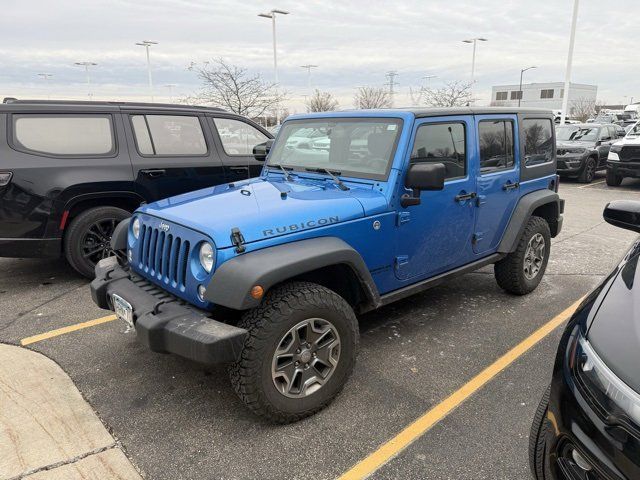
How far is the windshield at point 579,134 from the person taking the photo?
48.8 feet

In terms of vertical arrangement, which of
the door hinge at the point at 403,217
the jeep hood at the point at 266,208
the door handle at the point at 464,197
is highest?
the jeep hood at the point at 266,208

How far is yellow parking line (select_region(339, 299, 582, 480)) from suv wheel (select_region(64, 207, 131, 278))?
3485 mm

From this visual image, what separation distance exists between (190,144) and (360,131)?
9.46ft

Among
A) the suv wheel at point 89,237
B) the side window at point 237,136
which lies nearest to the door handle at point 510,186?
the side window at point 237,136

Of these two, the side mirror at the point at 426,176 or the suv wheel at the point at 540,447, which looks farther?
the side mirror at the point at 426,176

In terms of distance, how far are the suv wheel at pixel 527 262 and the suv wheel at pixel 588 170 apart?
1068 centimetres

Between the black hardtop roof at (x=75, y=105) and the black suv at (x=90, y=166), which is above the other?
the black hardtop roof at (x=75, y=105)

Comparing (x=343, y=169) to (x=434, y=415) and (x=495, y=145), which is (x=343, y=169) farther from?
(x=434, y=415)

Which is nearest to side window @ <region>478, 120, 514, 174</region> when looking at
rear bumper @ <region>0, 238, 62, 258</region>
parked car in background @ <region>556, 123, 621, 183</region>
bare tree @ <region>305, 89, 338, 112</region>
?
rear bumper @ <region>0, 238, 62, 258</region>

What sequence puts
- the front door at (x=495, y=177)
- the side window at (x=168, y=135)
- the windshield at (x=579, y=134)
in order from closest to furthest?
the front door at (x=495, y=177)
the side window at (x=168, y=135)
the windshield at (x=579, y=134)

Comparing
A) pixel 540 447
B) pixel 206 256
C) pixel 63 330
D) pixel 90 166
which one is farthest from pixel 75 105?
pixel 540 447

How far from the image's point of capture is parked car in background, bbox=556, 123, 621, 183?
13844mm

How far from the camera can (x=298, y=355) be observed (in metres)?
2.74

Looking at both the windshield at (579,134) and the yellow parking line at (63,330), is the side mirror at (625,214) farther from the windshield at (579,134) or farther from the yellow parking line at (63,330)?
the windshield at (579,134)
